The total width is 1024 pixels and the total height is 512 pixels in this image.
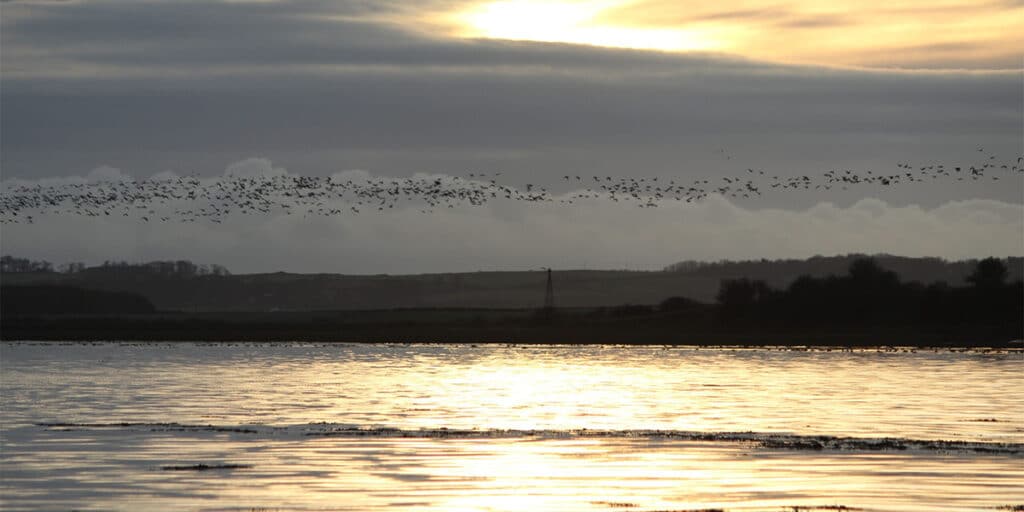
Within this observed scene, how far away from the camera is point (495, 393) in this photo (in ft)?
254

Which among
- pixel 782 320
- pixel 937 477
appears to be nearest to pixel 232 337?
pixel 782 320

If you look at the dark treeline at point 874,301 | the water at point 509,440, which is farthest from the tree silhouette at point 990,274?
the water at point 509,440

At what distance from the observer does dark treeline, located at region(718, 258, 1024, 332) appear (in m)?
181

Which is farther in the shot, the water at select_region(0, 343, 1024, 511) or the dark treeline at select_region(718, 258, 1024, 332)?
the dark treeline at select_region(718, 258, 1024, 332)

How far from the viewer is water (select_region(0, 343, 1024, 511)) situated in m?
36.3

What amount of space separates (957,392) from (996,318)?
106676 mm

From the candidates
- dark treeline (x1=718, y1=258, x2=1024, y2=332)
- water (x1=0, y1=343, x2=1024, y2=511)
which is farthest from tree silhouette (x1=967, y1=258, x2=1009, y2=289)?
water (x1=0, y1=343, x2=1024, y2=511)

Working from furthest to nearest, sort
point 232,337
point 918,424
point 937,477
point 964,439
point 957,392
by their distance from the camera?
point 232,337 → point 957,392 → point 918,424 → point 964,439 → point 937,477

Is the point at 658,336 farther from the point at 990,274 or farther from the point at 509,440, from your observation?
the point at 509,440

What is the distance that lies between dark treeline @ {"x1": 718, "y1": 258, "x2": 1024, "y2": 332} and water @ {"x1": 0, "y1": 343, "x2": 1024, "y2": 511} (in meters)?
84.0

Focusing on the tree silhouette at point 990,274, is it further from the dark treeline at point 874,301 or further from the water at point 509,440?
the water at point 509,440

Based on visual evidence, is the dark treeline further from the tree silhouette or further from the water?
the water

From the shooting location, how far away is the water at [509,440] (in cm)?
3628

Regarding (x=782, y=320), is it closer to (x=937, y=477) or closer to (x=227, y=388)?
(x=227, y=388)
